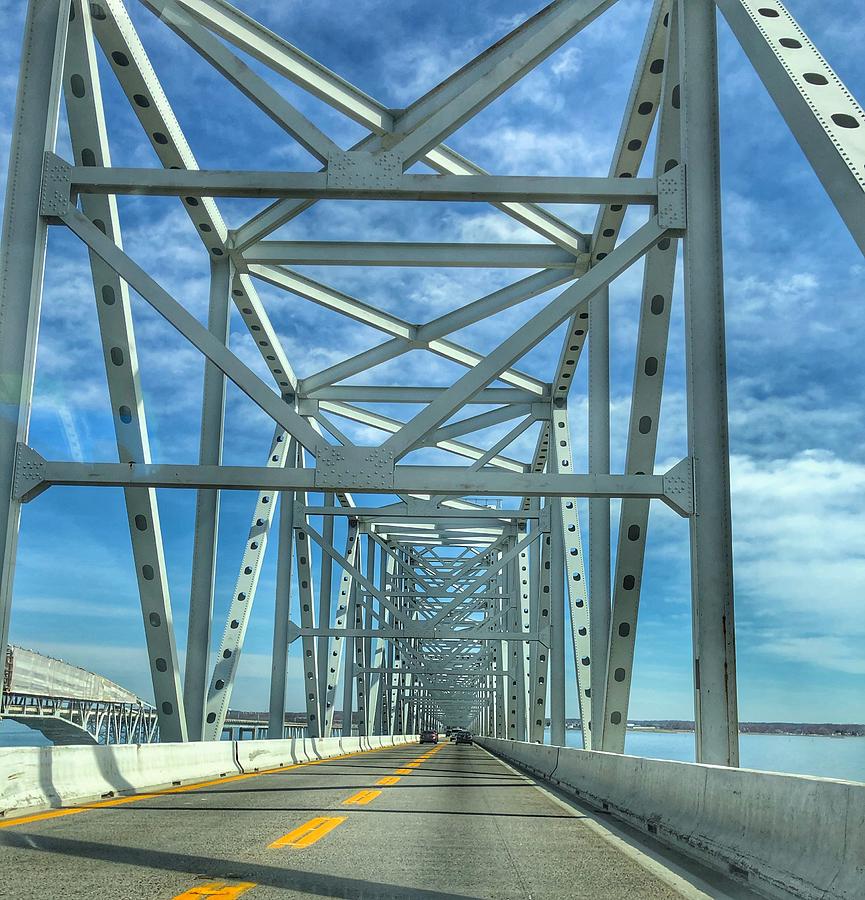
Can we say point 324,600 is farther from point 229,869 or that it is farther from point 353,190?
point 229,869

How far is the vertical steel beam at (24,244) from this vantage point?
1182cm

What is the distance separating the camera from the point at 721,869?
650 cm

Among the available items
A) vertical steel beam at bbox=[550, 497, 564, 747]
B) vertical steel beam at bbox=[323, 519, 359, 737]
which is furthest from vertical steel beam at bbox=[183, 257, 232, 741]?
vertical steel beam at bbox=[323, 519, 359, 737]

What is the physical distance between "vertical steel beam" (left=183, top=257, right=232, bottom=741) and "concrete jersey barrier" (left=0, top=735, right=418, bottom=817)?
93 cm

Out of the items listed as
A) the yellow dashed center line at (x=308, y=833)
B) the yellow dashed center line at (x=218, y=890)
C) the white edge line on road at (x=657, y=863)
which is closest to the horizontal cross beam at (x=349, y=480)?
the white edge line on road at (x=657, y=863)

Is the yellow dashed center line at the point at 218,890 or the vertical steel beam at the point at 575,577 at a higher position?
the vertical steel beam at the point at 575,577

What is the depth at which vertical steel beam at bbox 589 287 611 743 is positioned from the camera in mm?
17703

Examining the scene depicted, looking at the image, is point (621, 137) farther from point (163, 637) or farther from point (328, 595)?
point (328, 595)

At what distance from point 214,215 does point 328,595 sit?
1998 centimetres

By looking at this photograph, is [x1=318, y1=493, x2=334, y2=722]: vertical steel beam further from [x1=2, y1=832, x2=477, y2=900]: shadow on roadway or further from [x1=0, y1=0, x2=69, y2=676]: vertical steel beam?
[x1=2, y1=832, x2=477, y2=900]: shadow on roadway

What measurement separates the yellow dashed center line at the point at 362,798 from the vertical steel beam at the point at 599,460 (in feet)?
19.7

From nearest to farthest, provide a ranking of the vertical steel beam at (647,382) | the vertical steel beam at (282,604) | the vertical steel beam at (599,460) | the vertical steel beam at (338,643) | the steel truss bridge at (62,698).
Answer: the vertical steel beam at (647,382)
the vertical steel beam at (599,460)
the vertical steel beam at (282,604)
the vertical steel beam at (338,643)
the steel truss bridge at (62,698)

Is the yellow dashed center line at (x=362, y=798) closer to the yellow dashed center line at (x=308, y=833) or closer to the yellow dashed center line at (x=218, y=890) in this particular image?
the yellow dashed center line at (x=308, y=833)

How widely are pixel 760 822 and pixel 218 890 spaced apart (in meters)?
3.11
